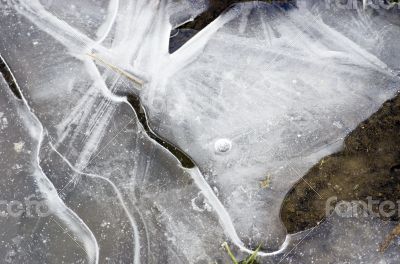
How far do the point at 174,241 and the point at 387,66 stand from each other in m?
2.41

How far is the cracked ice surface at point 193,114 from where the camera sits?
409 cm

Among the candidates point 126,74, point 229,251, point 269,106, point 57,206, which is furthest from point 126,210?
point 269,106

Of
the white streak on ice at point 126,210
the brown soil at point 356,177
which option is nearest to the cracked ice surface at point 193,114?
the white streak on ice at point 126,210

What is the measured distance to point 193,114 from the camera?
163 inches

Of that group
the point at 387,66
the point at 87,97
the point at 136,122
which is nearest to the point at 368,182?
the point at 387,66

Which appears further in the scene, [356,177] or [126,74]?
[126,74]

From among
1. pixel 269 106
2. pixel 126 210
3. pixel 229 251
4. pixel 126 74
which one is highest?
pixel 126 74

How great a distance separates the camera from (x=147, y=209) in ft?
13.5

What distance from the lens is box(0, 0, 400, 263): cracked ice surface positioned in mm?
4086

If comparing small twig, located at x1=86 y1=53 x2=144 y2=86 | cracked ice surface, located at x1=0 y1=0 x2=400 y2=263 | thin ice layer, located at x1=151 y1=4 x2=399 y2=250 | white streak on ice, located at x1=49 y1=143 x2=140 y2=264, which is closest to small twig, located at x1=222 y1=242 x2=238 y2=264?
cracked ice surface, located at x1=0 y1=0 x2=400 y2=263

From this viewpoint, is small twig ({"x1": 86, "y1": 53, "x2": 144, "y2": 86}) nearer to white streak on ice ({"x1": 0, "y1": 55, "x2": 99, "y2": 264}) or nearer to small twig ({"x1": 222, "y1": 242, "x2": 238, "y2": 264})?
white streak on ice ({"x1": 0, "y1": 55, "x2": 99, "y2": 264})

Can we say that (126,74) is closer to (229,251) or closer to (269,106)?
(269,106)

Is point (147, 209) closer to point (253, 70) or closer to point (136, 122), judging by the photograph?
point (136, 122)

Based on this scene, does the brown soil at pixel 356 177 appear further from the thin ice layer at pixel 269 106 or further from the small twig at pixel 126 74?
the small twig at pixel 126 74
